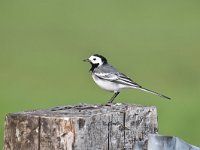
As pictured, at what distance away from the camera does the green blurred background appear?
59.1 feet

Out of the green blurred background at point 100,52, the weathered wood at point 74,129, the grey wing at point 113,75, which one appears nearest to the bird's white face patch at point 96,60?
the grey wing at point 113,75

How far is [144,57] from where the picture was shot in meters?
23.9

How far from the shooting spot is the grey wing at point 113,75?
35.7 ft

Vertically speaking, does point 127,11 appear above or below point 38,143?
above

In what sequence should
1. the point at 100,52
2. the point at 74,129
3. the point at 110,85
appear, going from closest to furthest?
the point at 74,129, the point at 110,85, the point at 100,52

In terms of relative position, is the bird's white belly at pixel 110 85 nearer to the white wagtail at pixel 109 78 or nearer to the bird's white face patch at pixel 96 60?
the white wagtail at pixel 109 78

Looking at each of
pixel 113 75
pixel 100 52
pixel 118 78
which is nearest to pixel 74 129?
pixel 118 78

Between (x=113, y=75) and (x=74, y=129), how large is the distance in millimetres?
5560

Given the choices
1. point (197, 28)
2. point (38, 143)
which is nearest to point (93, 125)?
point (38, 143)

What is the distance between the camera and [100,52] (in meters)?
23.5

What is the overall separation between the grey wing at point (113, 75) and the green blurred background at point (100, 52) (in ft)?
9.32

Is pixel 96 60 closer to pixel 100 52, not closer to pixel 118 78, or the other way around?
pixel 118 78

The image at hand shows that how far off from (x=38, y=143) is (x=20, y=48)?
63.2ft

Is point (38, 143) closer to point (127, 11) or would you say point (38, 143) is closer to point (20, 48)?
point (20, 48)
